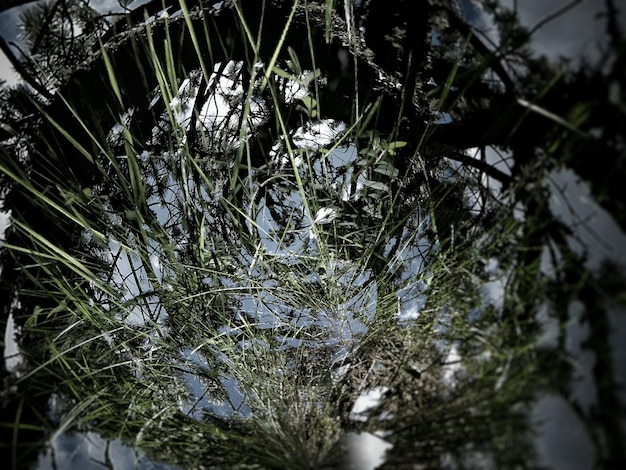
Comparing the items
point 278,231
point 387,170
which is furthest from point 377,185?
point 278,231

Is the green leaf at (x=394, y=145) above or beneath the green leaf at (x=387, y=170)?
above

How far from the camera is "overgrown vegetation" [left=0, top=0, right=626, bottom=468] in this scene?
44cm

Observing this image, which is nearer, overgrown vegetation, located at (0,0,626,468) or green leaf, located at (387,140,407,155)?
overgrown vegetation, located at (0,0,626,468)

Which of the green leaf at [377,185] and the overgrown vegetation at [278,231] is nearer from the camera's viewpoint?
the overgrown vegetation at [278,231]

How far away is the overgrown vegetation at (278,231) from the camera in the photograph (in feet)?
1.44

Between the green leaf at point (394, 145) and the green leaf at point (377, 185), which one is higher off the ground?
the green leaf at point (394, 145)

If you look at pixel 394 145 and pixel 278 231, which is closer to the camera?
pixel 394 145

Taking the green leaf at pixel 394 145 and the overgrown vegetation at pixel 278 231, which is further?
the green leaf at pixel 394 145

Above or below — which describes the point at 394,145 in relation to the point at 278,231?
above

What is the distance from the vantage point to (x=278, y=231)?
813 mm

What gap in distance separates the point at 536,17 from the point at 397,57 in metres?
0.28

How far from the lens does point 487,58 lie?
1.38 ft

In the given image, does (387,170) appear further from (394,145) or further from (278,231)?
(278,231)

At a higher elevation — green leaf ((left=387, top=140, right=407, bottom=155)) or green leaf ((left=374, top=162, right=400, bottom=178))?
green leaf ((left=387, top=140, right=407, bottom=155))
